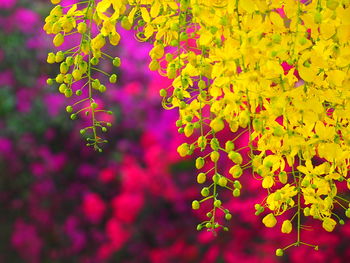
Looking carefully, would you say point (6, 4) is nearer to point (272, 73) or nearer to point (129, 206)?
point (129, 206)

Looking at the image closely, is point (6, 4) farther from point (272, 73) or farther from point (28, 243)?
point (272, 73)

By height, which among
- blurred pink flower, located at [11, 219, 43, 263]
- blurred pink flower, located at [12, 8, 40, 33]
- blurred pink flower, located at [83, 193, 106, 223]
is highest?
blurred pink flower, located at [12, 8, 40, 33]

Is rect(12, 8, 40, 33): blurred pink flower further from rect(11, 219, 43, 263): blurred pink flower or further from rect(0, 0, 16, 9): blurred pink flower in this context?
rect(11, 219, 43, 263): blurred pink flower

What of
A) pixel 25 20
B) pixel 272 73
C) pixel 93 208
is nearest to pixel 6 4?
pixel 25 20

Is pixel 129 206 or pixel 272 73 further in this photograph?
pixel 129 206

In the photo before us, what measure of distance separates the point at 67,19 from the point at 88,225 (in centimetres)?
173

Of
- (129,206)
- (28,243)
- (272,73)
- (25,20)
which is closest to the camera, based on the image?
(272,73)

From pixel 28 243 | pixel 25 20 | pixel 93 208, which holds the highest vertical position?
pixel 25 20

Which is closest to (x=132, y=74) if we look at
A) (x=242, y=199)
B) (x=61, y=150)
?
(x=61, y=150)

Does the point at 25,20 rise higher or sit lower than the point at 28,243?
higher

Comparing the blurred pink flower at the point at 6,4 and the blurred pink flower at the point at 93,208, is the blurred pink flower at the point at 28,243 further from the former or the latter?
the blurred pink flower at the point at 6,4

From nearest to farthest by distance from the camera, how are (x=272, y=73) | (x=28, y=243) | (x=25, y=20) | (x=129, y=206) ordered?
(x=272, y=73), (x=129, y=206), (x=28, y=243), (x=25, y=20)

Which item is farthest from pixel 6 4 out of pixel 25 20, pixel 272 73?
pixel 272 73

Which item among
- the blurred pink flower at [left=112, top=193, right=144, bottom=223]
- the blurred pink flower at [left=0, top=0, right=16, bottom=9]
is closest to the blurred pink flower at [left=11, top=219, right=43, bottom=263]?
the blurred pink flower at [left=112, top=193, right=144, bottom=223]
